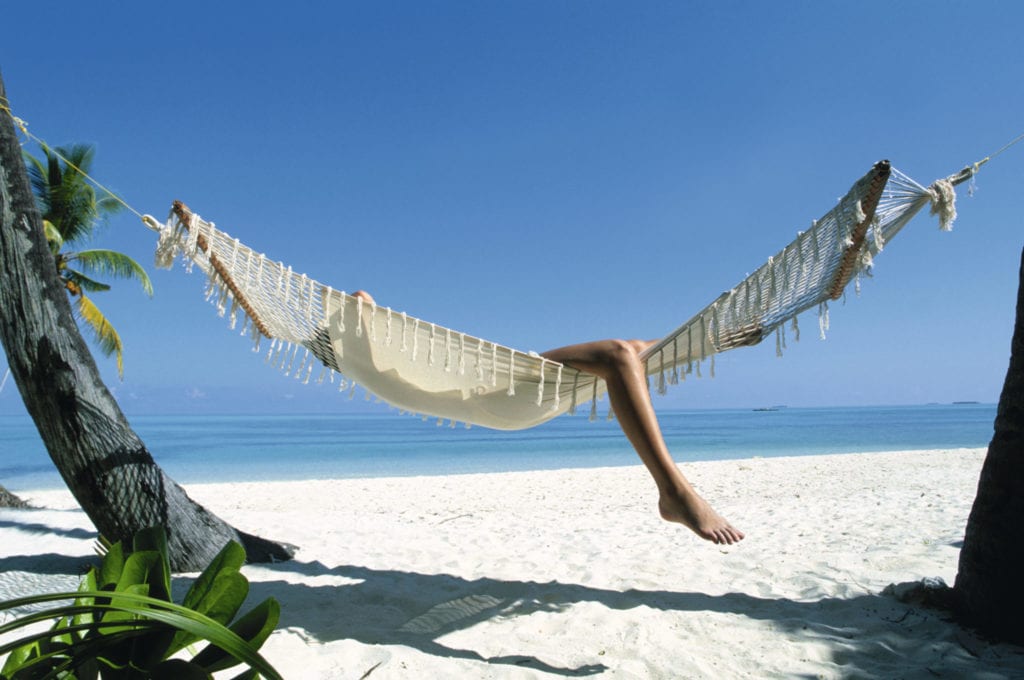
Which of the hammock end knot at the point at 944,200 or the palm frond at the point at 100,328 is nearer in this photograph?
the hammock end knot at the point at 944,200

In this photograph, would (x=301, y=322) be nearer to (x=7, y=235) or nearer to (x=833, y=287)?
(x=7, y=235)

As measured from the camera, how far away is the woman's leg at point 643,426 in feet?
5.08

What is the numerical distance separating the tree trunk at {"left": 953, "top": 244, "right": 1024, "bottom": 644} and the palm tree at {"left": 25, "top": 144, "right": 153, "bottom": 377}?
6.63 m

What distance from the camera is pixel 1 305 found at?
201 centimetres

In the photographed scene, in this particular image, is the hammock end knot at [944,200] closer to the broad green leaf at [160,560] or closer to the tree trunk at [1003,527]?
the tree trunk at [1003,527]

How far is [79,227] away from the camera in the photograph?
21.5 ft

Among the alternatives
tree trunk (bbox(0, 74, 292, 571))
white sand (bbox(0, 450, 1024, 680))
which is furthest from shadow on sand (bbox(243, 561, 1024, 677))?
tree trunk (bbox(0, 74, 292, 571))

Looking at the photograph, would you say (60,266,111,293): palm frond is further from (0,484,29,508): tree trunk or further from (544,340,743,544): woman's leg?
(544,340,743,544): woman's leg

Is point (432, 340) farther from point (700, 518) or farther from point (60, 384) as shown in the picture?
point (60, 384)

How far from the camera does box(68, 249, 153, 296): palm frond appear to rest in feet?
22.8

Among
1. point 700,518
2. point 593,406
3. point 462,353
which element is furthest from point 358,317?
point 700,518

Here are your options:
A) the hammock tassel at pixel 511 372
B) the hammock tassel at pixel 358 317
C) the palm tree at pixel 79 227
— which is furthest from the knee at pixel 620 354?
the palm tree at pixel 79 227

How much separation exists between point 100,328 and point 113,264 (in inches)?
30.9

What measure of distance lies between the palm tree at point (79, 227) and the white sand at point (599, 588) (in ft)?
11.1
